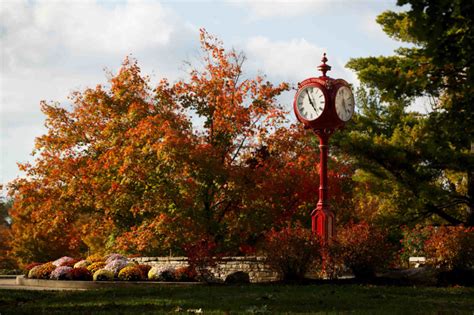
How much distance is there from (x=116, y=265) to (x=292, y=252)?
6.54 meters

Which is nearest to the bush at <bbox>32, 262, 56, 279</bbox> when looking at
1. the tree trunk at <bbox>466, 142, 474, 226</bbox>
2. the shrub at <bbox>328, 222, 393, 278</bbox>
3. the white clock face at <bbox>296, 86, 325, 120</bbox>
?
the white clock face at <bbox>296, 86, 325, 120</bbox>

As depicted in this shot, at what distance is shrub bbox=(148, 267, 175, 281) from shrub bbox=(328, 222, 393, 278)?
4896 millimetres

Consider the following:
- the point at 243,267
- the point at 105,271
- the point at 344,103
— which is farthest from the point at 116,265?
the point at 344,103

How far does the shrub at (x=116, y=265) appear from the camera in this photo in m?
21.0

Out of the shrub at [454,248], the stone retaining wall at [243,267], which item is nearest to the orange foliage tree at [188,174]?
the stone retaining wall at [243,267]

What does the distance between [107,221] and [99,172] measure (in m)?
2.55

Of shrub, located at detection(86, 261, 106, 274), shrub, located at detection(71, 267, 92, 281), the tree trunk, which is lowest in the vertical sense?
shrub, located at detection(71, 267, 92, 281)

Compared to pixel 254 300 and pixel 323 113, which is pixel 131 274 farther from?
pixel 254 300

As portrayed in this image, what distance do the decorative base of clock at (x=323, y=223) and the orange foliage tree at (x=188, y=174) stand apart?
3.50 metres

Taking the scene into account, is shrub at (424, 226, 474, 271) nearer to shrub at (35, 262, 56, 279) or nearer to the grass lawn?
the grass lawn

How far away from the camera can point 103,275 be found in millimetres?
20672

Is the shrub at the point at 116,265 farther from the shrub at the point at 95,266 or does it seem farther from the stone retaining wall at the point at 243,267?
the stone retaining wall at the point at 243,267

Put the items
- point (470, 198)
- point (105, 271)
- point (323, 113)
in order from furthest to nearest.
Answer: point (470, 198) → point (105, 271) → point (323, 113)

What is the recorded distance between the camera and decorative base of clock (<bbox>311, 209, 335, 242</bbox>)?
59.6ft
